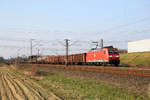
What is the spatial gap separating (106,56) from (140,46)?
3351 centimetres

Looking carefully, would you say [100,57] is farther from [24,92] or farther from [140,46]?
[140,46]

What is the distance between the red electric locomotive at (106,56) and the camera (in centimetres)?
3322

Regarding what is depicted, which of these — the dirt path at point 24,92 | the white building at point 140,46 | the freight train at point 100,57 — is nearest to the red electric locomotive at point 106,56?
the freight train at point 100,57

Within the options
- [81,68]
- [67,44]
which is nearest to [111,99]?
[81,68]

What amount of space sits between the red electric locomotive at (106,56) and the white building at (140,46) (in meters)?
28.5

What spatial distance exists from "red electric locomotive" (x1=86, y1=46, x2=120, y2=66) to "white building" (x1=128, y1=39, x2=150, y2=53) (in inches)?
1121

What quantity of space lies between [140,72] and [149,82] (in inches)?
174

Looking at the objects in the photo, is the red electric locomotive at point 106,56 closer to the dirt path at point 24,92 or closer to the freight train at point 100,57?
the freight train at point 100,57

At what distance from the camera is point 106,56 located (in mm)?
33469

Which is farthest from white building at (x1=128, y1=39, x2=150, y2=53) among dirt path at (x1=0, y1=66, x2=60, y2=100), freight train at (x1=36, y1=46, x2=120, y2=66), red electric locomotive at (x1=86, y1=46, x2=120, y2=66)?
dirt path at (x1=0, y1=66, x2=60, y2=100)

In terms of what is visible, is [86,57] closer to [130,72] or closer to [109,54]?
[109,54]

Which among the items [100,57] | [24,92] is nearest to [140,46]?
[100,57]

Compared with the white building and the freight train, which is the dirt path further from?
the white building

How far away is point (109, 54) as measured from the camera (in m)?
33.1
